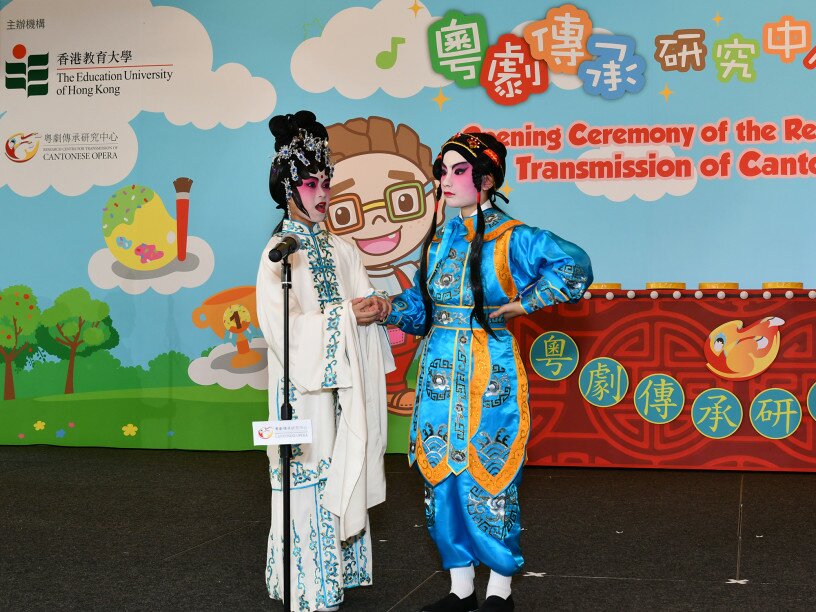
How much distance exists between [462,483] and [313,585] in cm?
52

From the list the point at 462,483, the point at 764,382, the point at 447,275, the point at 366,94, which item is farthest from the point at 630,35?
the point at 462,483

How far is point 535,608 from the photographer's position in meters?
2.91

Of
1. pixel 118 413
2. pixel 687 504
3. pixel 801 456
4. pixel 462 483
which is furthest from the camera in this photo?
pixel 118 413

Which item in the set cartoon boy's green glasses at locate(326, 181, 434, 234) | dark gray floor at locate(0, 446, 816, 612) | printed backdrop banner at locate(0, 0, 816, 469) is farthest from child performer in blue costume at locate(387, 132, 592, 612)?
cartoon boy's green glasses at locate(326, 181, 434, 234)

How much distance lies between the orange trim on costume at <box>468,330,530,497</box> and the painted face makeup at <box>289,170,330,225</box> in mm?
591

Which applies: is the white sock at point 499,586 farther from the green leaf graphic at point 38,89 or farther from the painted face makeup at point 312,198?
the green leaf graphic at point 38,89

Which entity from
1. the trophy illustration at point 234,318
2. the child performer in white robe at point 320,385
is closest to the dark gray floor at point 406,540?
the child performer in white robe at point 320,385

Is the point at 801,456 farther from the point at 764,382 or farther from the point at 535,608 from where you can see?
the point at 535,608

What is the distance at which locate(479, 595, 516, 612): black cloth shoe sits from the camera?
Result: 109 inches

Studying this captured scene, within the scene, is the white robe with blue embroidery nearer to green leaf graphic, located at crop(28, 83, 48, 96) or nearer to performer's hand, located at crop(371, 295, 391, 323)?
performer's hand, located at crop(371, 295, 391, 323)

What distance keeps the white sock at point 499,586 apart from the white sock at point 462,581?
0.06 m

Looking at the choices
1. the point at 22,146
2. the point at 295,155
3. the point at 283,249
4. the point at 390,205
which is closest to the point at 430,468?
the point at 283,249

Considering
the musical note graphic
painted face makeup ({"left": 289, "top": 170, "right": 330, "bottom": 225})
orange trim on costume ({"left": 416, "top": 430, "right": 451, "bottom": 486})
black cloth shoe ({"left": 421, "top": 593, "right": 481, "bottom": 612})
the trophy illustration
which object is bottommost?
black cloth shoe ({"left": 421, "top": 593, "right": 481, "bottom": 612})

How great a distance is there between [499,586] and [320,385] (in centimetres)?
76
